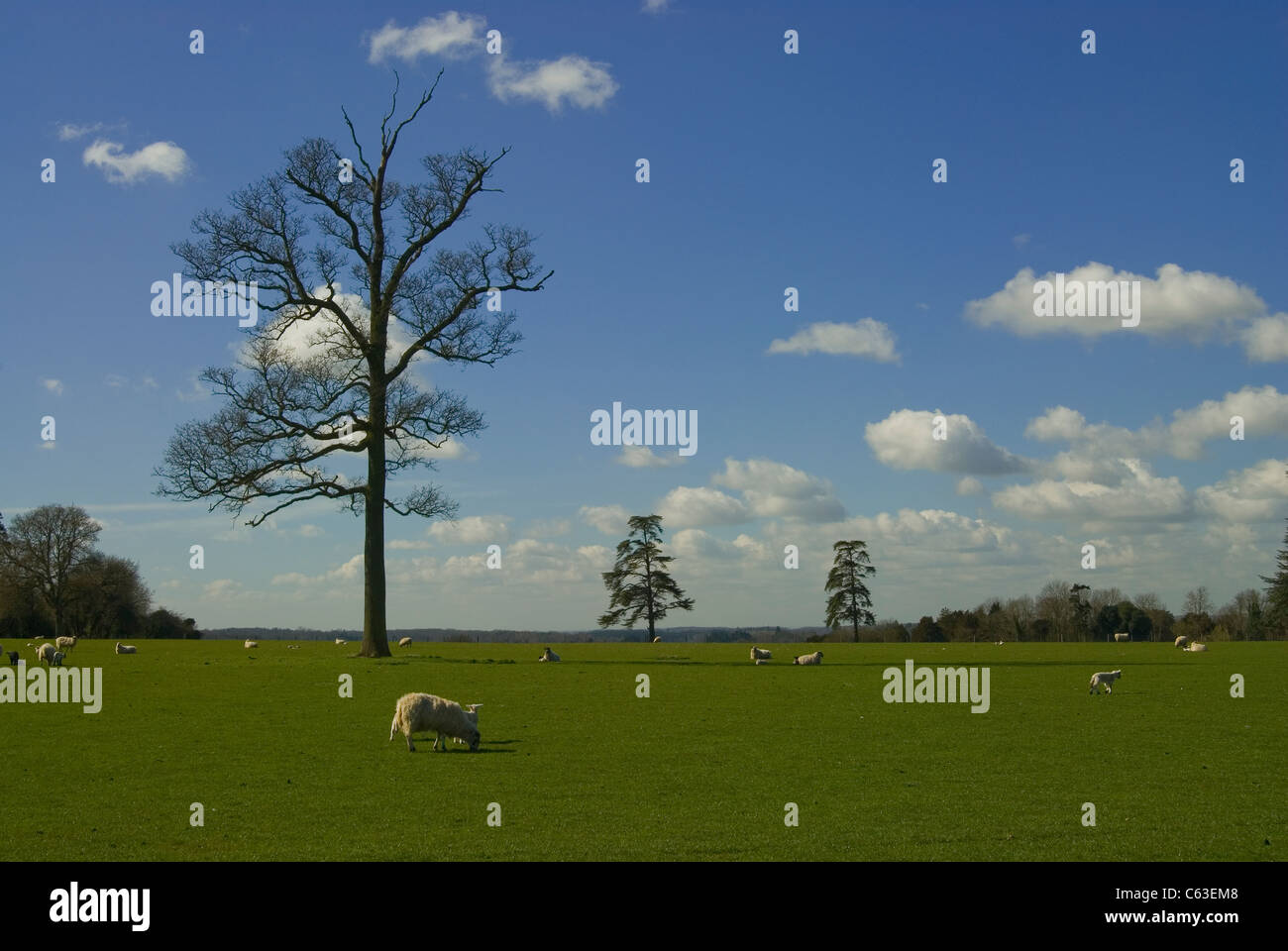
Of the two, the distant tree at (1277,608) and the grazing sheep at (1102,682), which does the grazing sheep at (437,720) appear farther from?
the distant tree at (1277,608)

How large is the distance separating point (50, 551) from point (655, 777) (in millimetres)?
104737

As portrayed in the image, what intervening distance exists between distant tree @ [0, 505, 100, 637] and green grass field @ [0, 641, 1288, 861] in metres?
81.4

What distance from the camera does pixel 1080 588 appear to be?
108 metres

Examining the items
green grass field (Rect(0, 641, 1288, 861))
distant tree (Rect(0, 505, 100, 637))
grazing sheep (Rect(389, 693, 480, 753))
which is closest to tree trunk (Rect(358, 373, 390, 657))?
green grass field (Rect(0, 641, 1288, 861))

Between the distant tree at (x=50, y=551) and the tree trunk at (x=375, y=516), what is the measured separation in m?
66.1

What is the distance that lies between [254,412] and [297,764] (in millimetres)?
32484

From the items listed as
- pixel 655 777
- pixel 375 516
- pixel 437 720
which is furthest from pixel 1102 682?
pixel 375 516

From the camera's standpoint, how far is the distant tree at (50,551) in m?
101

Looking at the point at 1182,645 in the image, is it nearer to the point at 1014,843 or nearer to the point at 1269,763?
the point at 1269,763

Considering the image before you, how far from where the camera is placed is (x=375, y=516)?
48.9m

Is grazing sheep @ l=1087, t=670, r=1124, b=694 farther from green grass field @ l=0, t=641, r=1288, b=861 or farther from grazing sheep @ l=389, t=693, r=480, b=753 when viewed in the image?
grazing sheep @ l=389, t=693, r=480, b=753

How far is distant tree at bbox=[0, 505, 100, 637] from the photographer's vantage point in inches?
3986

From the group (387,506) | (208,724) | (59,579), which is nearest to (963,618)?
(387,506)

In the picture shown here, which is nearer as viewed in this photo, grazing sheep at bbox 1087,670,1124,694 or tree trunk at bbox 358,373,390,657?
grazing sheep at bbox 1087,670,1124,694
